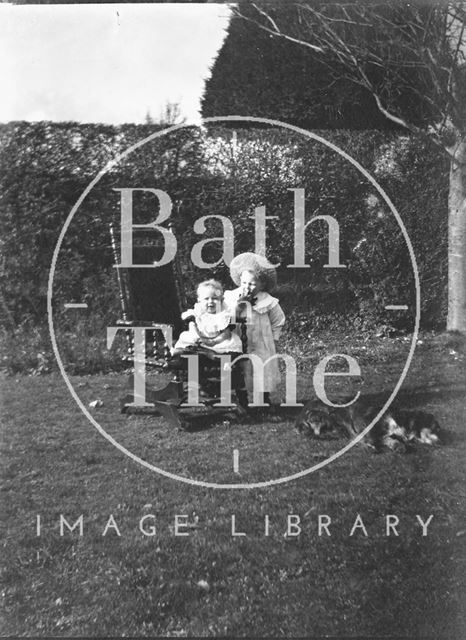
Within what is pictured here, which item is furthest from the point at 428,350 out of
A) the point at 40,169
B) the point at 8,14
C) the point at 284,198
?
the point at 8,14

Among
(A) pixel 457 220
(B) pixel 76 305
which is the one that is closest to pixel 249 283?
(B) pixel 76 305

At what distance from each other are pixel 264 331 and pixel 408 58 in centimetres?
132

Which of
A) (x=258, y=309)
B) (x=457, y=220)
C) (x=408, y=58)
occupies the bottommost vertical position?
(x=258, y=309)

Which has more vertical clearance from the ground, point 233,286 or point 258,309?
point 233,286

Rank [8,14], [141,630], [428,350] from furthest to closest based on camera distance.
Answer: [428,350]
[8,14]
[141,630]

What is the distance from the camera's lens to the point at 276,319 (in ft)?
9.67

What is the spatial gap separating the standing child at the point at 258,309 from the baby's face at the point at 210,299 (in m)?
0.04

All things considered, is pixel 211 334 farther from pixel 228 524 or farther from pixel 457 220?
pixel 457 220

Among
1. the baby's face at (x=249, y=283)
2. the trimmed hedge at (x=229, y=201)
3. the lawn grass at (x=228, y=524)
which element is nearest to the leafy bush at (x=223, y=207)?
the trimmed hedge at (x=229, y=201)

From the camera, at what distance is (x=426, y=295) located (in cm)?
292

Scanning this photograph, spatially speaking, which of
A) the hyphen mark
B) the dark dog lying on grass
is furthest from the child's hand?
the hyphen mark

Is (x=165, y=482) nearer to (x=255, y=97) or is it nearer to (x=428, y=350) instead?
(x=428, y=350)

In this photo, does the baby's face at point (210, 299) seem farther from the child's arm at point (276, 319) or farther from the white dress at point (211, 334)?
the child's arm at point (276, 319)

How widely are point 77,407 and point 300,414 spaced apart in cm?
99
